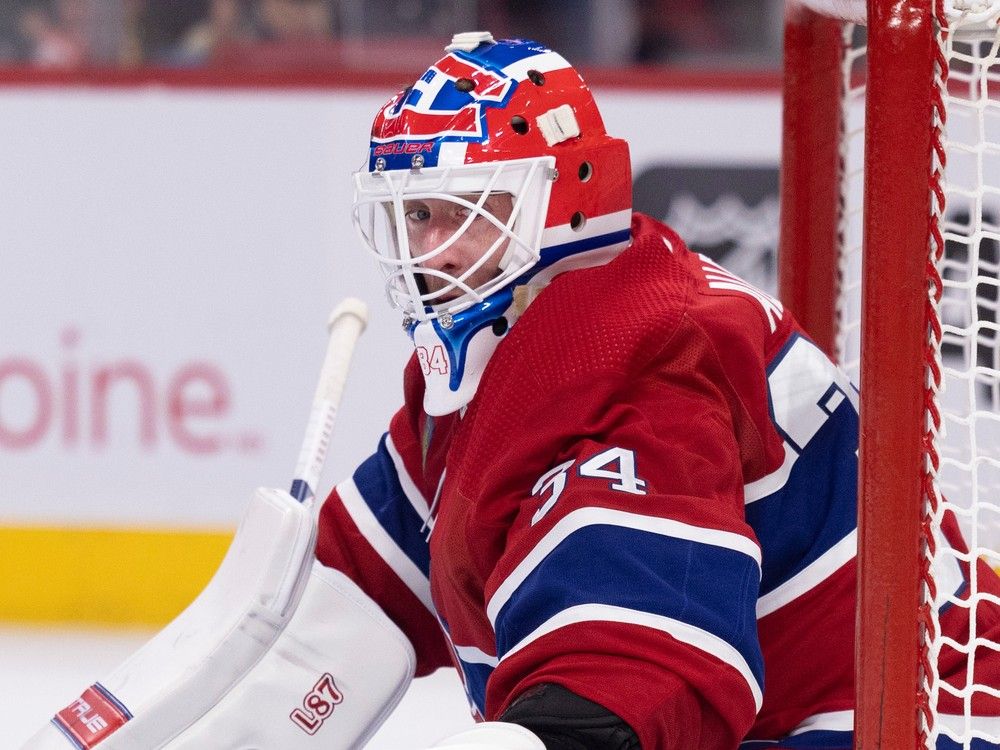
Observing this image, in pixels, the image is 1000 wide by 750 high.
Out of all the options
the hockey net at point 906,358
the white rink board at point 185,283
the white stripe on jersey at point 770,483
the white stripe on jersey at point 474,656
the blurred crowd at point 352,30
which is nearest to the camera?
the hockey net at point 906,358

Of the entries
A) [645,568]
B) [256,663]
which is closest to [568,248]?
[645,568]

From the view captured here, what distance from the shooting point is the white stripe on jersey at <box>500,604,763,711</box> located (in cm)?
109

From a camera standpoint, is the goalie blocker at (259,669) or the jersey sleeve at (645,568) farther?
the goalie blocker at (259,669)

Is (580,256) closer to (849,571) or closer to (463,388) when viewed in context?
(463,388)

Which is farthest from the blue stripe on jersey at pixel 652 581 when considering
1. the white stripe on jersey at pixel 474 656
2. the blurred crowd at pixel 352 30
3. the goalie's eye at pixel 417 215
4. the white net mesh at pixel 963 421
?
the blurred crowd at pixel 352 30

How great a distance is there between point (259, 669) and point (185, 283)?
170 centimetres

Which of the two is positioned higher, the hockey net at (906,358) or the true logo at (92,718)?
the hockey net at (906,358)

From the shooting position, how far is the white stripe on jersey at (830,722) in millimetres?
1340

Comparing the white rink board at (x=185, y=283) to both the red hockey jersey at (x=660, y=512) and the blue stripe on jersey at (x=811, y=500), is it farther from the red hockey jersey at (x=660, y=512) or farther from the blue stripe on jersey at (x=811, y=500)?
the blue stripe on jersey at (x=811, y=500)

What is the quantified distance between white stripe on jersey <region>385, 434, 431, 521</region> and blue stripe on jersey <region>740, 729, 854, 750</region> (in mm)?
469

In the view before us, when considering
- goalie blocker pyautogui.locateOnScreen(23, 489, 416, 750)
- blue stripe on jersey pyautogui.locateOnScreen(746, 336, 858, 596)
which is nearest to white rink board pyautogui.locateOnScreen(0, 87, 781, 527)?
goalie blocker pyautogui.locateOnScreen(23, 489, 416, 750)

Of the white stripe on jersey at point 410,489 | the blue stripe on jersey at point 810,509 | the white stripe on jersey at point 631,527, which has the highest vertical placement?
the white stripe on jersey at point 631,527

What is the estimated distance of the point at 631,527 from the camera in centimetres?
113

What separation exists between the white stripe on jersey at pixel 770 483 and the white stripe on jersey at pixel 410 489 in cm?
46
